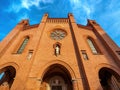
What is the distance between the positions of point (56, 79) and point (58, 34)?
17.6 ft

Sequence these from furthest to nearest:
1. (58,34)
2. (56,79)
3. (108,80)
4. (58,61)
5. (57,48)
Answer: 1. (58,34)
2. (57,48)
3. (108,80)
4. (56,79)
5. (58,61)

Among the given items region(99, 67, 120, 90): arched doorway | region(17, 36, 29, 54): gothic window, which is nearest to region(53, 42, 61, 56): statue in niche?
region(17, 36, 29, 54): gothic window

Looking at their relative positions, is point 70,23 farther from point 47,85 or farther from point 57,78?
point 47,85

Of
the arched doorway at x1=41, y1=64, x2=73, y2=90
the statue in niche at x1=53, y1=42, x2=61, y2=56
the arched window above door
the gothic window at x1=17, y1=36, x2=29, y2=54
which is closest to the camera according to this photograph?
the arched doorway at x1=41, y1=64, x2=73, y2=90

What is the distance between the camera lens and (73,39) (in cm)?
1298

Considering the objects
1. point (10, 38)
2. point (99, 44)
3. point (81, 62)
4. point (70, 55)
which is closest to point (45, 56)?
point (70, 55)

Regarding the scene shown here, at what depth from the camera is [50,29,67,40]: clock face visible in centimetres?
1356

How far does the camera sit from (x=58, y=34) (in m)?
14.1

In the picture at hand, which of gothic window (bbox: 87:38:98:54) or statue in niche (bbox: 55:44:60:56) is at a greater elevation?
gothic window (bbox: 87:38:98:54)

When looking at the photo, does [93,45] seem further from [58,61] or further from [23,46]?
[23,46]

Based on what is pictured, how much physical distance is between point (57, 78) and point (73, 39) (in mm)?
4544

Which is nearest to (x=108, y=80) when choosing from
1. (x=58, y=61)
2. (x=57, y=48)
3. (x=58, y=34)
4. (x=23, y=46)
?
(x=58, y=61)

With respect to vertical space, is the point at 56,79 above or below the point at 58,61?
below

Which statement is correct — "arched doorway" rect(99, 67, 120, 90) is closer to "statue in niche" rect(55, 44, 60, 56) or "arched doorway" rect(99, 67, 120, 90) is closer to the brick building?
the brick building
